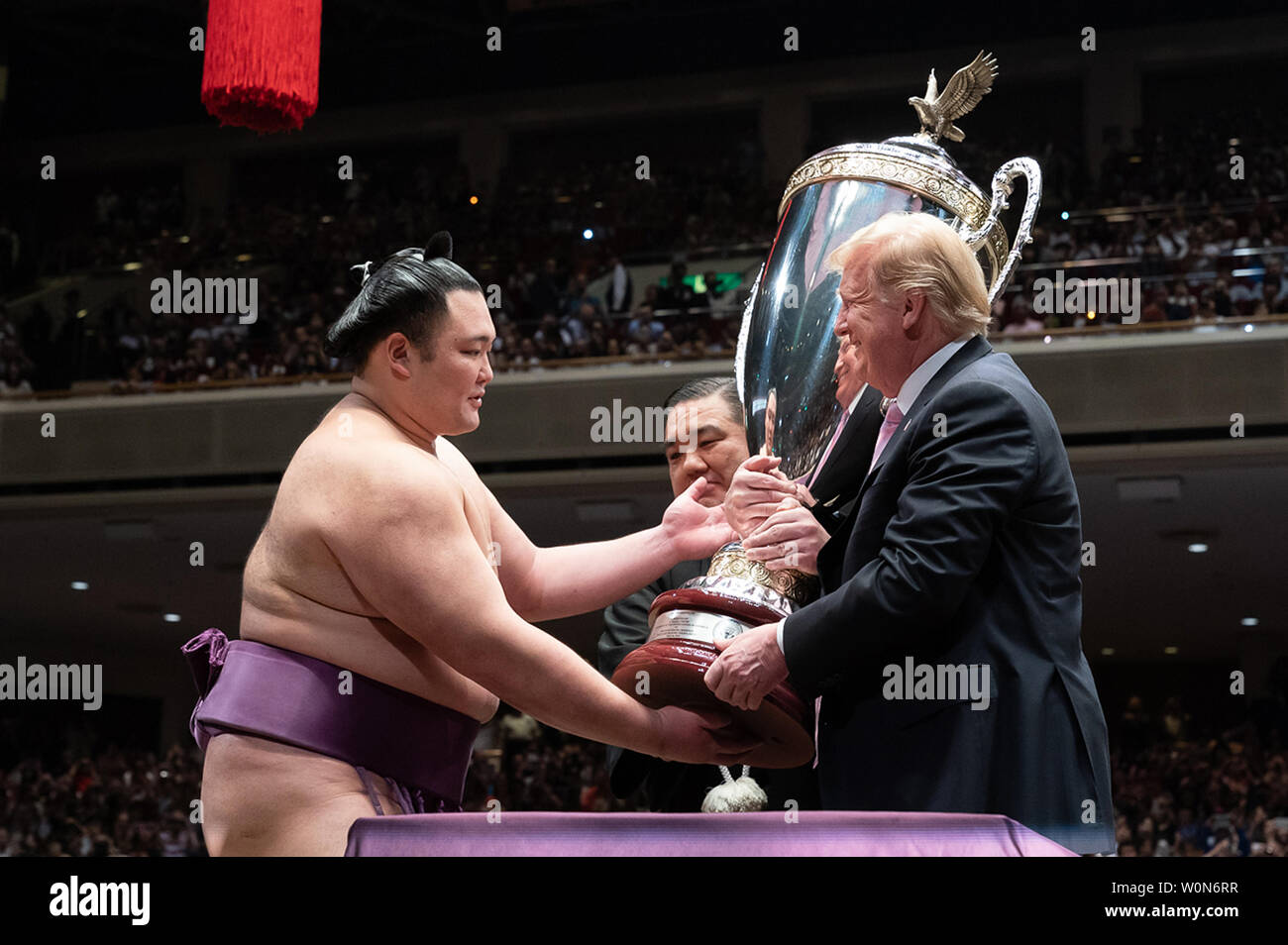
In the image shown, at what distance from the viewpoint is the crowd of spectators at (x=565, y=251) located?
812 cm

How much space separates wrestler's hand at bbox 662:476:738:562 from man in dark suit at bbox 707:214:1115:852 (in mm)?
519

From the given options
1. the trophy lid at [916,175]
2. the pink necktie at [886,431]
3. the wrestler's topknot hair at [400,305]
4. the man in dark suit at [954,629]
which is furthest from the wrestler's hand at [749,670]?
the trophy lid at [916,175]

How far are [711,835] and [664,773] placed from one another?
1.13 meters

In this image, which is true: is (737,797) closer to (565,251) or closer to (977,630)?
(977,630)

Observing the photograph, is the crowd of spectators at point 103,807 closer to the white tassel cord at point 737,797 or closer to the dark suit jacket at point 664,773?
the dark suit jacket at point 664,773

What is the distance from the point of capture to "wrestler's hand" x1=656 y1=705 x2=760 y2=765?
5.00ft

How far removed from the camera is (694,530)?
2.04 metres

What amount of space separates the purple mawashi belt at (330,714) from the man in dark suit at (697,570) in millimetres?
676

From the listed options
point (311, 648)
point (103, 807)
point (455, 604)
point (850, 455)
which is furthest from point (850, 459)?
point (103, 807)

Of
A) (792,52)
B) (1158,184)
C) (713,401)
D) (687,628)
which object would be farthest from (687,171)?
(687,628)

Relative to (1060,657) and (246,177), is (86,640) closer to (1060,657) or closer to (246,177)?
(246,177)

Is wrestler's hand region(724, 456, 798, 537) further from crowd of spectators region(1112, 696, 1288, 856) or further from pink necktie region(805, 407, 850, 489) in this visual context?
crowd of spectators region(1112, 696, 1288, 856)

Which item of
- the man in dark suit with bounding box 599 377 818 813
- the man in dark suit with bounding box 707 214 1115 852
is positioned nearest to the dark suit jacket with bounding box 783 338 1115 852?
the man in dark suit with bounding box 707 214 1115 852

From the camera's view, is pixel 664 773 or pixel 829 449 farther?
pixel 664 773
